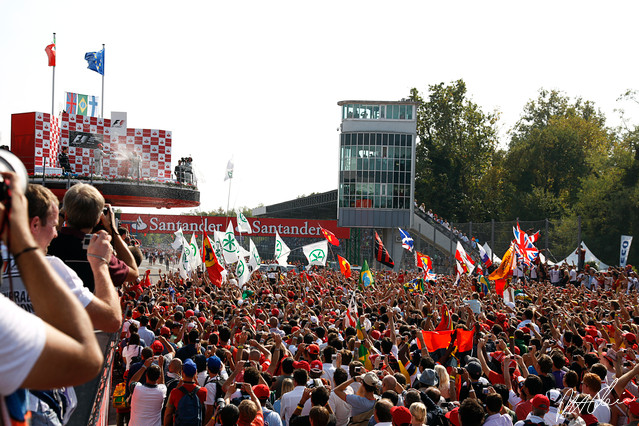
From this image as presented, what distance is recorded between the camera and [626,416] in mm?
6117

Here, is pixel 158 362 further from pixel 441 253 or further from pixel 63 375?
pixel 441 253

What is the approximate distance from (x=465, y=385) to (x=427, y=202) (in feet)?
191

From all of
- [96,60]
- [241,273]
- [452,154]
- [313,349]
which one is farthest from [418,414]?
[452,154]

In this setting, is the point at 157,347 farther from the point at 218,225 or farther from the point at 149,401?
the point at 218,225

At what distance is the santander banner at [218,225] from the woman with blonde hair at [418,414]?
4210 centimetres

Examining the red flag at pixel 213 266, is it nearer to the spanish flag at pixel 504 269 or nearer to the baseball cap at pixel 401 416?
the spanish flag at pixel 504 269

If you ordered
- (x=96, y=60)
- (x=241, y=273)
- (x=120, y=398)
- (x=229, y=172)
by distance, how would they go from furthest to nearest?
1. (x=229, y=172)
2. (x=96, y=60)
3. (x=241, y=273)
4. (x=120, y=398)

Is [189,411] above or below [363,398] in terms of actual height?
below

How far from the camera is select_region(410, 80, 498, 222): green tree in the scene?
64000 mm

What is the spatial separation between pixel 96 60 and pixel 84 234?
44.4 meters

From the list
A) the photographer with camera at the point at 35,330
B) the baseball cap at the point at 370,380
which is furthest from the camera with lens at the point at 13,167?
the baseball cap at the point at 370,380

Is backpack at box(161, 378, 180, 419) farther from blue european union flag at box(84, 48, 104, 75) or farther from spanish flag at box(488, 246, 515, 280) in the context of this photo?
blue european union flag at box(84, 48, 104, 75)

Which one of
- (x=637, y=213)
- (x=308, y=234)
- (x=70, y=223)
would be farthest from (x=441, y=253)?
(x=70, y=223)

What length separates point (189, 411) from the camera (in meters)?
6.31
